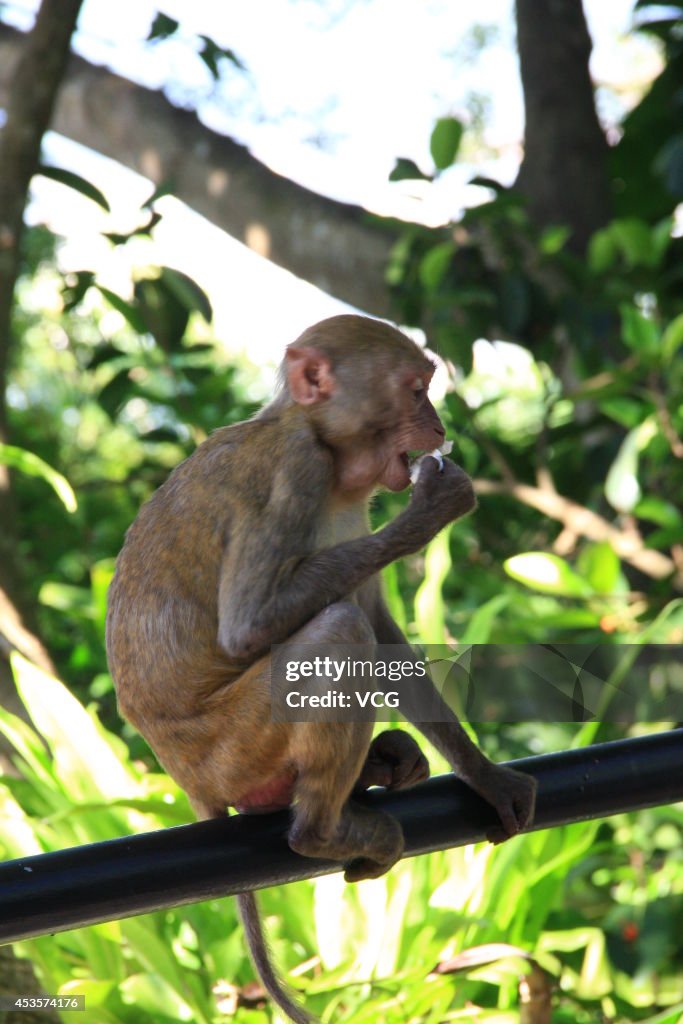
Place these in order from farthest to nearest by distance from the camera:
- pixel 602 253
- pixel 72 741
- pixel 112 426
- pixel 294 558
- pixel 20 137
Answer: pixel 112 426 < pixel 602 253 < pixel 20 137 < pixel 72 741 < pixel 294 558

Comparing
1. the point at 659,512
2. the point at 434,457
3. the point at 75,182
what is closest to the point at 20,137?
the point at 75,182

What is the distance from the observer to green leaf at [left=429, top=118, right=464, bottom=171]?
10.8 feet

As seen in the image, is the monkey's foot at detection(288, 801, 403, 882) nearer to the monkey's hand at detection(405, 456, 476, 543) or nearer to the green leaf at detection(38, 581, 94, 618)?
the monkey's hand at detection(405, 456, 476, 543)

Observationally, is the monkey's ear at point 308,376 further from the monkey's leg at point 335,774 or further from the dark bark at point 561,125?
the dark bark at point 561,125

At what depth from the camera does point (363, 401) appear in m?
1.76

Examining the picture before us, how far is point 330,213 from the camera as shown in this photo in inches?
166

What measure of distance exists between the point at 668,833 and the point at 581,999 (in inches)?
37.4

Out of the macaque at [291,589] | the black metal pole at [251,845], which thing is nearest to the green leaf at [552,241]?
the macaque at [291,589]

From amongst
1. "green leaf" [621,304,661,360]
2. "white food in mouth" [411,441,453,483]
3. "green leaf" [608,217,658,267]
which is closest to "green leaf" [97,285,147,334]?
"green leaf" [621,304,661,360]

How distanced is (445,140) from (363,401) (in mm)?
1780

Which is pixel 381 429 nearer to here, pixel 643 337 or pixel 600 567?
pixel 600 567

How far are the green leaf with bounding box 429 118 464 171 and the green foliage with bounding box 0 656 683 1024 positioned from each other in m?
1.82

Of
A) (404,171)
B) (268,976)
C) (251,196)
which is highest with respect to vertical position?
(251,196)

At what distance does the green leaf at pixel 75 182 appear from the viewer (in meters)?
3.13
